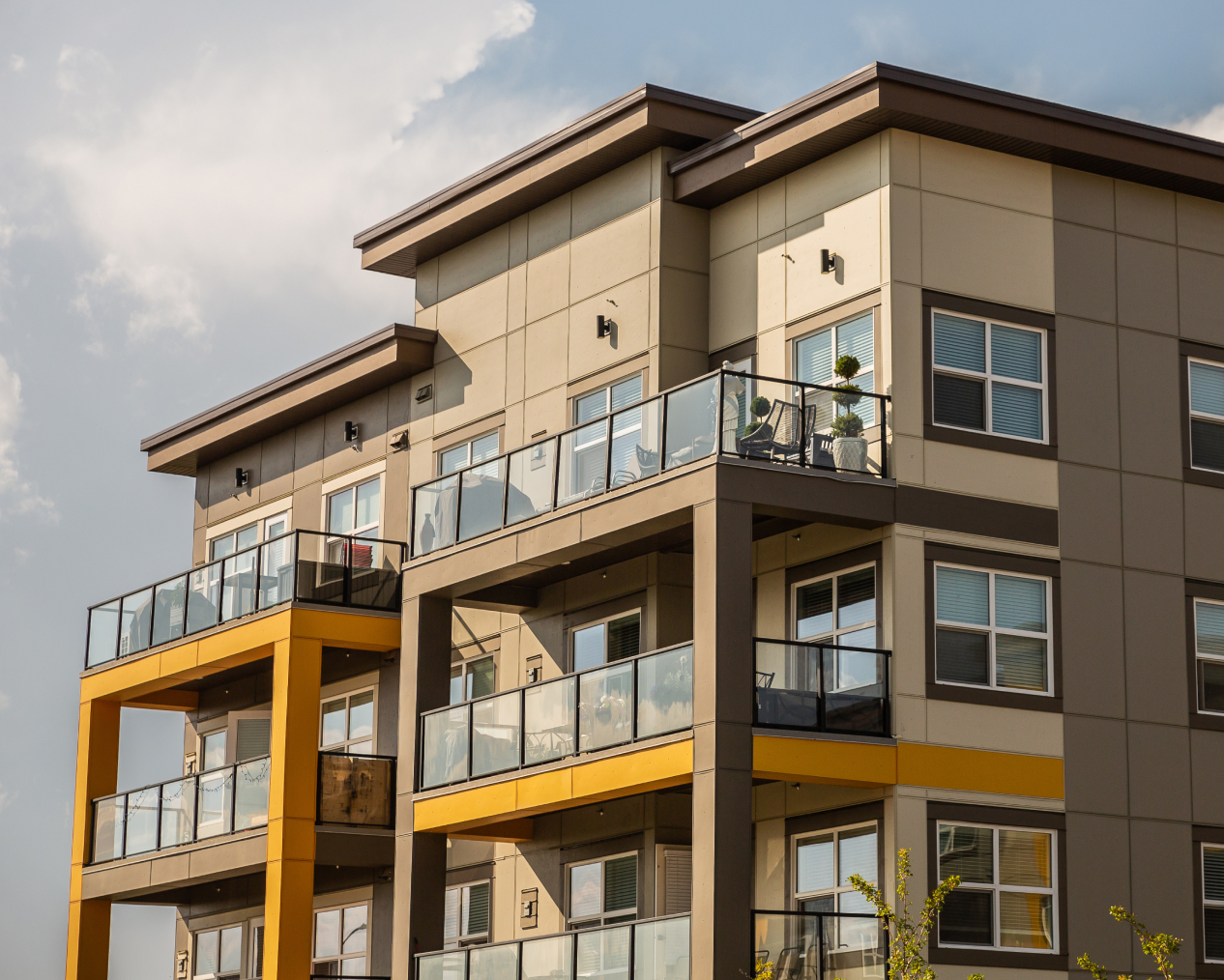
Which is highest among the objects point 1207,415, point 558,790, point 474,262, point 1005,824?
point 474,262

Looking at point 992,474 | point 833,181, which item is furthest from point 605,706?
point 833,181

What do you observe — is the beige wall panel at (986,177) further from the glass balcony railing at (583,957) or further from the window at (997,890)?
the glass balcony railing at (583,957)

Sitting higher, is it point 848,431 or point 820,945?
point 848,431

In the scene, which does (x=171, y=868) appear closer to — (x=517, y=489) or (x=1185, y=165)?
A: (x=517, y=489)

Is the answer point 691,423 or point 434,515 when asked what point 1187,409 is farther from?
point 434,515

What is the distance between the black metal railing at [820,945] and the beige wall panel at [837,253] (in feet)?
25.5

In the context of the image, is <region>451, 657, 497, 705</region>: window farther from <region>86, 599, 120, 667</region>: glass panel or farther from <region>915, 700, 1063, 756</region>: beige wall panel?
<region>915, 700, 1063, 756</region>: beige wall panel

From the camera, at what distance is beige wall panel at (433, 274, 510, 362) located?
105 ft

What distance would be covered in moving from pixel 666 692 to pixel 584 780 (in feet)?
6.53

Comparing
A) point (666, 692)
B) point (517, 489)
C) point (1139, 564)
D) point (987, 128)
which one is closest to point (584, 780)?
point (666, 692)

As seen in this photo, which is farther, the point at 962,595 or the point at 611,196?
the point at 611,196

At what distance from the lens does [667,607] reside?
28.2 meters

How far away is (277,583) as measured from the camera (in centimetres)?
3222

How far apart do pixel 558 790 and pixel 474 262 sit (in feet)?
32.3
